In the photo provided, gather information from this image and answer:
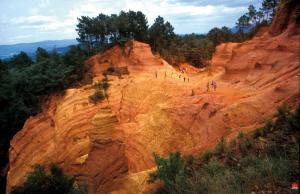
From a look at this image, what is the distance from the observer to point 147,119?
15891 millimetres

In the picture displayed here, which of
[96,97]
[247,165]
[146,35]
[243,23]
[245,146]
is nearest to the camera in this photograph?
[247,165]

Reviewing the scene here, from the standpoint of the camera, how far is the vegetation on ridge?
19.8 ft

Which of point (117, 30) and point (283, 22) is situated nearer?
point (283, 22)

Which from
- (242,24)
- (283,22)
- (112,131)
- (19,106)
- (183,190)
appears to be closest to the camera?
(183,190)

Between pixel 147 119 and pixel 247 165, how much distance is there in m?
8.69

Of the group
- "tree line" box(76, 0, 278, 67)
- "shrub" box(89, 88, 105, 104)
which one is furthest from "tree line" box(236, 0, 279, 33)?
"shrub" box(89, 88, 105, 104)

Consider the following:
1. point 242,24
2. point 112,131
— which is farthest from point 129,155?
point 242,24

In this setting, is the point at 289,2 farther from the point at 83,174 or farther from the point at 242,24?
the point at 242,24

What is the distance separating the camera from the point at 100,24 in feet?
108

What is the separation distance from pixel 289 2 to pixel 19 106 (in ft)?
60.0

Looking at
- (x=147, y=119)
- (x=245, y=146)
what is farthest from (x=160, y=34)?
(x=245, y=146)

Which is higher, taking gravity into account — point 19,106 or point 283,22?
point 283,22

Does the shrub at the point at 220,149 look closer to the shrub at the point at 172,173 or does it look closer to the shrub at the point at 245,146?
the shrub at the point at 245,146

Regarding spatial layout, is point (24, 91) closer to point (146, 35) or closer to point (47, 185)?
point (47, 185)
